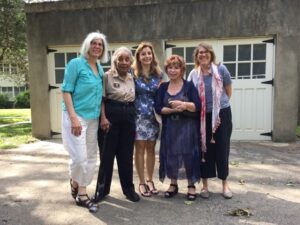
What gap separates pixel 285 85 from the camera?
8.05m

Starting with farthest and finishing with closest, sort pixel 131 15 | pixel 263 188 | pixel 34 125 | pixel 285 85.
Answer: pixel 34 125, pixel 131 15, pixel 285 85, pixel 263 188

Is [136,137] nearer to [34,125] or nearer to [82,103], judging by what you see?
[82,103]

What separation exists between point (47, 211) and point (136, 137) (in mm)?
1303

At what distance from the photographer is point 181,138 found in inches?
174

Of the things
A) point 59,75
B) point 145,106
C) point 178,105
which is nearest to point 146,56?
point 145,106

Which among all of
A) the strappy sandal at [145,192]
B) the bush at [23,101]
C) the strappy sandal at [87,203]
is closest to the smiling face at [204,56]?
the strappy sandal at [145,192]

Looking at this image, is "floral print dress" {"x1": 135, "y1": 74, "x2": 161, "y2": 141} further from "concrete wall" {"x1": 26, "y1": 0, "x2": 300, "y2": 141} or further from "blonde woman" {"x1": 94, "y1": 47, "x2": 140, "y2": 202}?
"concrete wall" {"x1": 26, "y1": 0, "x2": 300, "y2": 141}

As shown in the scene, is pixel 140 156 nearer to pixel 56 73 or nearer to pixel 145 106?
pixel 145 106

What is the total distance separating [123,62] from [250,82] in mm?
4697

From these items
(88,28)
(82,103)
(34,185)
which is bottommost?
(34,185)

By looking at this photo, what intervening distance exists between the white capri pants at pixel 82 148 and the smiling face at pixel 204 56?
1.38 m

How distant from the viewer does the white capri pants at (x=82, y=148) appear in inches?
163

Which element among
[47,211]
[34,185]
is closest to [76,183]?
[47,211]

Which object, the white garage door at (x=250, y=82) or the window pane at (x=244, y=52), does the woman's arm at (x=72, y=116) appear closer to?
the white garage door at (x=250, y=82)
